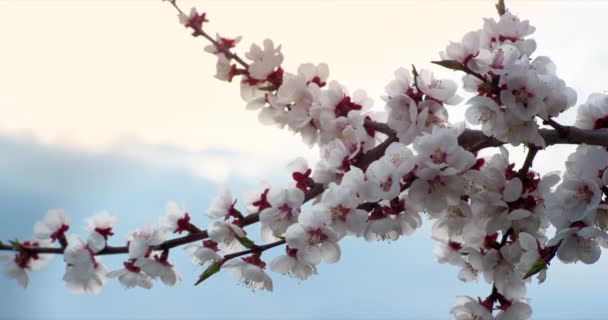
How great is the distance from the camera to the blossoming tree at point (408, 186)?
1843 mm

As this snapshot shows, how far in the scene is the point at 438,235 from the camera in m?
2.43

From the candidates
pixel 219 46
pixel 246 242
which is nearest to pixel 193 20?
pixel 219 46

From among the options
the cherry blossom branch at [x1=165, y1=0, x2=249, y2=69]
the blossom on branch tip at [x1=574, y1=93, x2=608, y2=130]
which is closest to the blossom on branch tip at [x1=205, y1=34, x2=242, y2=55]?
the cherry blossom branch at [x1=165, y1=0, x2=249, y2=69]

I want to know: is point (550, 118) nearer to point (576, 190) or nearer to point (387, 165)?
point (576, 190)

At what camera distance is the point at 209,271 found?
2.07 m

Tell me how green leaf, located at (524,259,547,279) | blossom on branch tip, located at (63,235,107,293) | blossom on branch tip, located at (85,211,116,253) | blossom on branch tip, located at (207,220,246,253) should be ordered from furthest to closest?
blossom on branch tip, located at (85,211,116,253)
blossom on branch tip, located at (63,235,107,293)
blossom on branch tip, located at (207,220,246,253)
green leaf, located at (524,259,547,279)

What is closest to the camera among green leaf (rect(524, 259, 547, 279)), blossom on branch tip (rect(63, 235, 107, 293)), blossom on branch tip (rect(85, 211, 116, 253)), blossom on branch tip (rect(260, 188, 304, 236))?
→ green leaf (rect(524, 259, 547, 279))

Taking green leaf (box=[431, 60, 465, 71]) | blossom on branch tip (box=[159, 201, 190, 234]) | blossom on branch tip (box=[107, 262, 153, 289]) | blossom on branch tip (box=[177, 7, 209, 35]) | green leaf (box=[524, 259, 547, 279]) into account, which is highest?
blossom on branch tip (box=[177, 7, 209, 35])

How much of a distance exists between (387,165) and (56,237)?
55.6 inches

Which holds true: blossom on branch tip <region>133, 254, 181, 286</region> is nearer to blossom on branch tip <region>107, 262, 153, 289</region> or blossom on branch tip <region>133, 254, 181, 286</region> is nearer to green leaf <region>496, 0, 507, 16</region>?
blossom on branch tip <region>107, 262, 153, 289</region>

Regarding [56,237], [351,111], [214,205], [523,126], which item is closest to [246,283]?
[214,205]

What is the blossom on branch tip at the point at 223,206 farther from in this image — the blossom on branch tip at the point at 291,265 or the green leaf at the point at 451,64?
the green leaf at the point at 451,64

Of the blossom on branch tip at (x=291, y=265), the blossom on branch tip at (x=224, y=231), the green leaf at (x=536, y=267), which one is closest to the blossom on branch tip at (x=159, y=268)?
the blossom on branch tip at (x=224, y=231)

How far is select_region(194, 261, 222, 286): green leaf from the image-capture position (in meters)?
2.06
